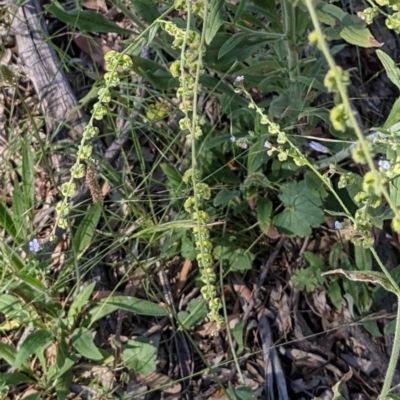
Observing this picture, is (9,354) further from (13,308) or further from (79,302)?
(79,302)

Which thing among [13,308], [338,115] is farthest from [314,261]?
[338,115]

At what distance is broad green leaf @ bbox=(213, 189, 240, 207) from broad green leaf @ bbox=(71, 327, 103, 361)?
75 cm

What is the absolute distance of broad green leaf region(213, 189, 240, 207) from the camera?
253 cm

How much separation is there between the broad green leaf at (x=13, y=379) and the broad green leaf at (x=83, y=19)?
1414mm

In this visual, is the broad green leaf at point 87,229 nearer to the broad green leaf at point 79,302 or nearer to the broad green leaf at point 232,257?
the broad green leaf at point 79,302

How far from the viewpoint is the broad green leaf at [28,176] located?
2.75 meters

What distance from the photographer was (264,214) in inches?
104

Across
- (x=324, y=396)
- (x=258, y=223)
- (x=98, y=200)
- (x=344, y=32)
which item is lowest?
(x=324, y=396)

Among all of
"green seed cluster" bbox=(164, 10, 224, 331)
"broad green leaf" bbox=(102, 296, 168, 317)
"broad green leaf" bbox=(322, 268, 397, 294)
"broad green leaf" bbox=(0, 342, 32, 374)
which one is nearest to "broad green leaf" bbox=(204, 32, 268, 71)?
"green seed cluster" bbox=(164, 10, 224, 331)

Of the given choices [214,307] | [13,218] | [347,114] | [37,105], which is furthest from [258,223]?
[347,114]

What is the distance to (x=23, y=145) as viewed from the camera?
2.76m

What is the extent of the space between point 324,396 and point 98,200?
4.00 feet

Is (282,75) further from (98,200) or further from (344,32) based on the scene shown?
(98,200)

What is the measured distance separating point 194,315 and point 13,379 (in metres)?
0.77
